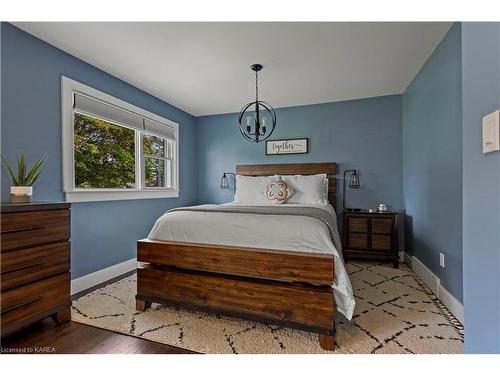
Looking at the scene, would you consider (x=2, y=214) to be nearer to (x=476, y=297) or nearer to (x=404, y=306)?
(x=476, y=297)

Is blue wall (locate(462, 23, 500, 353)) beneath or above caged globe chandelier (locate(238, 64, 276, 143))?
beneath

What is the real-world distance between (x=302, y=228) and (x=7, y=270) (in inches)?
74.2

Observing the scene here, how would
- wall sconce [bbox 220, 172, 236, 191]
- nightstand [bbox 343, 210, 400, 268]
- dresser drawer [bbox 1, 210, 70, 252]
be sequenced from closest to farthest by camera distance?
dresser drawer [bbox 1, 210, 70, 252]
nightstand [bbox 343, 210, 400, 268]
wall sconce [bbox 220, 172, 236, 191]

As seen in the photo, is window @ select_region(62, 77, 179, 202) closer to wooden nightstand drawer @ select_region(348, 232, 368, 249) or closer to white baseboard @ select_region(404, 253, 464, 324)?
wooden nightstand drawer @ select_region(348, 232, 368, 249)

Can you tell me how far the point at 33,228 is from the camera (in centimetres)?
168

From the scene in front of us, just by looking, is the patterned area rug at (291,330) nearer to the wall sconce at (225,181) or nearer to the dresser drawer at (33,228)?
the dresser drawer at (33,228)

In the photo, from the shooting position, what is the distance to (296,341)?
1631mm

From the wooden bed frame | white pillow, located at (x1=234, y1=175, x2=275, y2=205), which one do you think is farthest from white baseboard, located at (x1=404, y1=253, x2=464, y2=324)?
white pillow, located at (x1=234, y1=175, x2=275, y2=205)

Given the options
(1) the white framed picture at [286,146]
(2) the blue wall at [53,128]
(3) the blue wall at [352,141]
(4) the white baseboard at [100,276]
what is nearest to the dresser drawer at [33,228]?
(2) the blue wall at [53,128]

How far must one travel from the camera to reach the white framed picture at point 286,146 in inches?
157

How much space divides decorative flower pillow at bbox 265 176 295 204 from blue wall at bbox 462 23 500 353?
7.84 feet

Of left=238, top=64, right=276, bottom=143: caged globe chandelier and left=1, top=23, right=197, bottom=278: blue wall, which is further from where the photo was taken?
left=238, top=64, right=276, bottom=143: caged globe chandelier

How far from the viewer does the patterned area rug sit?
1.58 metres
